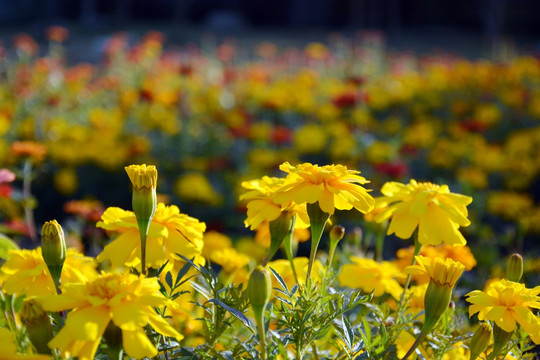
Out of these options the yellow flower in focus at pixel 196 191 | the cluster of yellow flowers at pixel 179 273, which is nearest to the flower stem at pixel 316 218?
the cluster of yellow flowers at pixel 179 273

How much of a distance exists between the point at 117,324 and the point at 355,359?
0.89 ft

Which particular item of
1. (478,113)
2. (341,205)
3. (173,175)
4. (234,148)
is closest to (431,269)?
(341,205)

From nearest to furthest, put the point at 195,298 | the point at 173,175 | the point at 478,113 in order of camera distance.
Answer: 1. the point at 195,298
2. the point at 173,175
3. the point at 478,113

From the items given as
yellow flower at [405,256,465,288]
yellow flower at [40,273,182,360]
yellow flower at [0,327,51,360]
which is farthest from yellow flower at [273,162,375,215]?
yellow flower at [0,327,51,360]

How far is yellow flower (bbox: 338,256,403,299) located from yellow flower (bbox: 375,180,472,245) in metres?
0.15

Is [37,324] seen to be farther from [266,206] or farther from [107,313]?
[266,206]

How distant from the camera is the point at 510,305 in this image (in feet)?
2.42

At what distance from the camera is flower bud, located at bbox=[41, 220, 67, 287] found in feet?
2.31

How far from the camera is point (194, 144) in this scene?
359cm

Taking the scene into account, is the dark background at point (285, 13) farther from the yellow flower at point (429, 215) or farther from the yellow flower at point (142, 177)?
the yellow flower at point (142, 177)

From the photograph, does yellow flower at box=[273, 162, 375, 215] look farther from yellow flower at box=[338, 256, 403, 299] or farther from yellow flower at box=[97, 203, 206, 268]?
yellow flower at box=[338, 256, 403, 299]

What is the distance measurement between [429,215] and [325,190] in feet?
0.50

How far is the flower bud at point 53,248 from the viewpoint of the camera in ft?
2.31

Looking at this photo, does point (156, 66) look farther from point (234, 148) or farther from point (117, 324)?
point (117, 324)
